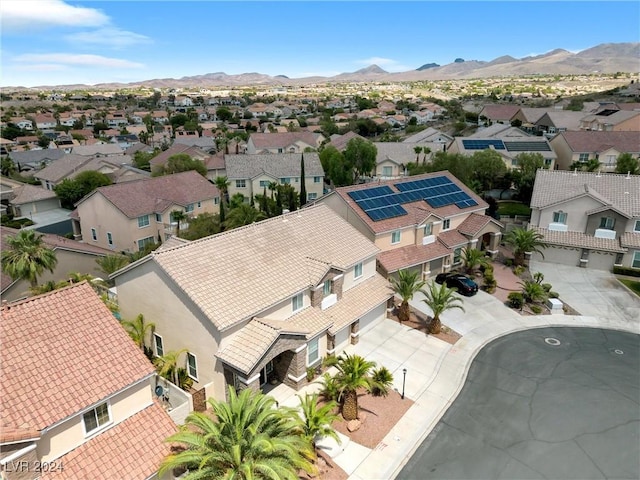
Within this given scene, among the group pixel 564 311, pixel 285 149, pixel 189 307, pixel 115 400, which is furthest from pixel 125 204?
pixel 285 149

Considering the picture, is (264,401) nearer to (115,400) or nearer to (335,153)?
(115,400)

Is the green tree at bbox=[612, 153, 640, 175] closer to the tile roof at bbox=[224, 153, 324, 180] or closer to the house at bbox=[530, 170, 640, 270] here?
the house at bbox=[530, 170, 640, 270]

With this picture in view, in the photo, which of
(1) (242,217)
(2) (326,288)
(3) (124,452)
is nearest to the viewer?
(3) (124,452)

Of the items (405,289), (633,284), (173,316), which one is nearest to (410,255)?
(405,289)

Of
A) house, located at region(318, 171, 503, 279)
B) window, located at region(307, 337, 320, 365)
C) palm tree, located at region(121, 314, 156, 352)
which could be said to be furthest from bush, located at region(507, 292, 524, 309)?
palm tree, located at region(121, 314, 156, 352)

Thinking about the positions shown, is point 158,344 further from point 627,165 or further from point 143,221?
point 627,165

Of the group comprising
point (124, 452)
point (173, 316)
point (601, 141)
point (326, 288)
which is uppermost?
point (601, 141)

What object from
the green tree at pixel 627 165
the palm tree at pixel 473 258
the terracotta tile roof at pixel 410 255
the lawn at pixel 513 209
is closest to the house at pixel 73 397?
the terracotta tile roof at pixel 410 255
